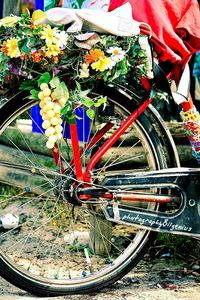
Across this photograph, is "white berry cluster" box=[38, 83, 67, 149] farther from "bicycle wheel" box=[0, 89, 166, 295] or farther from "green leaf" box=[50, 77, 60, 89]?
"bicycle wheel" box=[0, 89, 166, 295]

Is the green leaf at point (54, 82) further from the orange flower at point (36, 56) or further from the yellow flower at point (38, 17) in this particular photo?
the yellow flower at point (38, 17)

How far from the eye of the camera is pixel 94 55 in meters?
3.27

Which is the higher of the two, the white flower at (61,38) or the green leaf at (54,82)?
the white flower at (61,38)

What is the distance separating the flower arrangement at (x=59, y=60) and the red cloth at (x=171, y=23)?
14 cm

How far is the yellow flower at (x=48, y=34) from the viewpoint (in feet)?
10.4

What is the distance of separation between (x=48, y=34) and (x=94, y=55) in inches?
10.1

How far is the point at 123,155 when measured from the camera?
440cm

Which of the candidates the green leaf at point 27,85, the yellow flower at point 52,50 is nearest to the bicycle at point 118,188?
the green leaf at point 27,85

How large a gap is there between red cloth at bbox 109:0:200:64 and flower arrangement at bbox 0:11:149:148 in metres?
0.14

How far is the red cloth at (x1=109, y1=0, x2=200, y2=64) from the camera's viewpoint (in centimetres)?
343

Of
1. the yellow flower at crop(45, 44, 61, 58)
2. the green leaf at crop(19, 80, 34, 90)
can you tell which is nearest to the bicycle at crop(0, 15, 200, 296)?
the green leaf at crop(19, 80, 34, 90)

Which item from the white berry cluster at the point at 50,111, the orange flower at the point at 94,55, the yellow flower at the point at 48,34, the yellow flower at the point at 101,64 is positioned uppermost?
the yellow flower at the point at 48,34

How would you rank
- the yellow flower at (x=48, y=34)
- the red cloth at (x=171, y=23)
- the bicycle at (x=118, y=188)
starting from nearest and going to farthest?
1. the yellow flower at (x=48, y=34)
2. the red cloth at (x=171, y=23)
3. the bicycle at (x=118, y=188)

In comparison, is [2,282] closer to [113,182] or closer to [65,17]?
[113,182]
